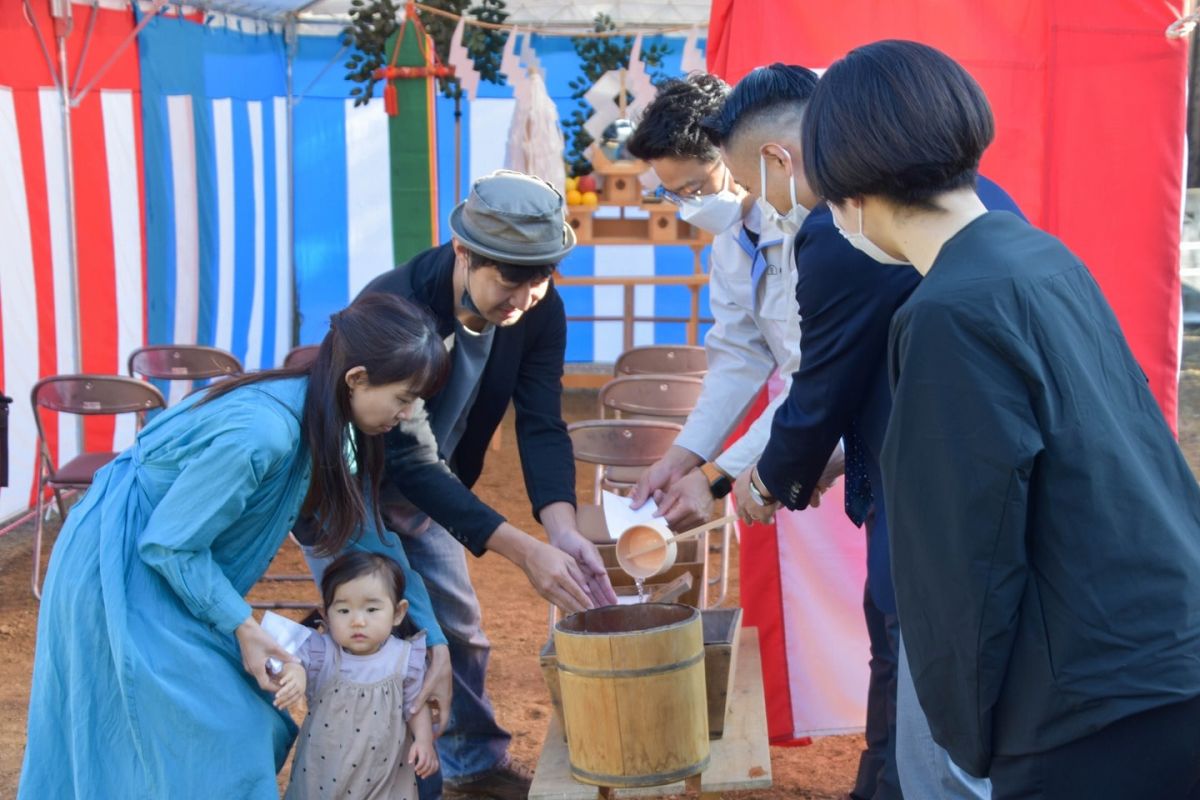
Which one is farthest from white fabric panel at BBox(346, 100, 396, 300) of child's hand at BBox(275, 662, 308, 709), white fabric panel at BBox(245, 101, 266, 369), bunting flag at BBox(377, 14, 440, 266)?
child's hand at BBox(275, 662, 308, 709)

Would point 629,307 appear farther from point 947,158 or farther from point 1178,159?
point 947,158

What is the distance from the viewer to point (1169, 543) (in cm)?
132

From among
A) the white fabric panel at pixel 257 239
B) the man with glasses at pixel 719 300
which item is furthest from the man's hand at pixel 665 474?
the white fabric panel at pixel 257 239

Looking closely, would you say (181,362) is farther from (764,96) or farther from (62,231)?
(764,96)

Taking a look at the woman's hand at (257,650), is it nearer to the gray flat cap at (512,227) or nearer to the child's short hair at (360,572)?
the child's short hair at (360,572)

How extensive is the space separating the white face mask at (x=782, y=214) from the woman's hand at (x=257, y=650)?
130 centimetres

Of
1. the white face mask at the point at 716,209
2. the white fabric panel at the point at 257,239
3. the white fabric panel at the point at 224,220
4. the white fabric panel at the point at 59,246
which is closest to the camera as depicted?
the white face mask at the point at 716,209

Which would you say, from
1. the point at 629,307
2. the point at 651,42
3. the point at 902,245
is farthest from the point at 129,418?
the point at 902,245

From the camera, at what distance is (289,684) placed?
246 centimetres

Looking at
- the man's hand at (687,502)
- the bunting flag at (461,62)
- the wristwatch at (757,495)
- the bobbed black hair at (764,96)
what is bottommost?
the man's hand at (687,502)

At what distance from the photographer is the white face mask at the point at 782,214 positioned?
100 inches

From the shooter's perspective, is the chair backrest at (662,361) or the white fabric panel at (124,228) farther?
the white fabric panel at (124,228)

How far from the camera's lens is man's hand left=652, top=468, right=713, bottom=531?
305cm

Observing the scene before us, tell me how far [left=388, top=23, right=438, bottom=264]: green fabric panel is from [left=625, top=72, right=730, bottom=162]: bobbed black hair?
603cm
